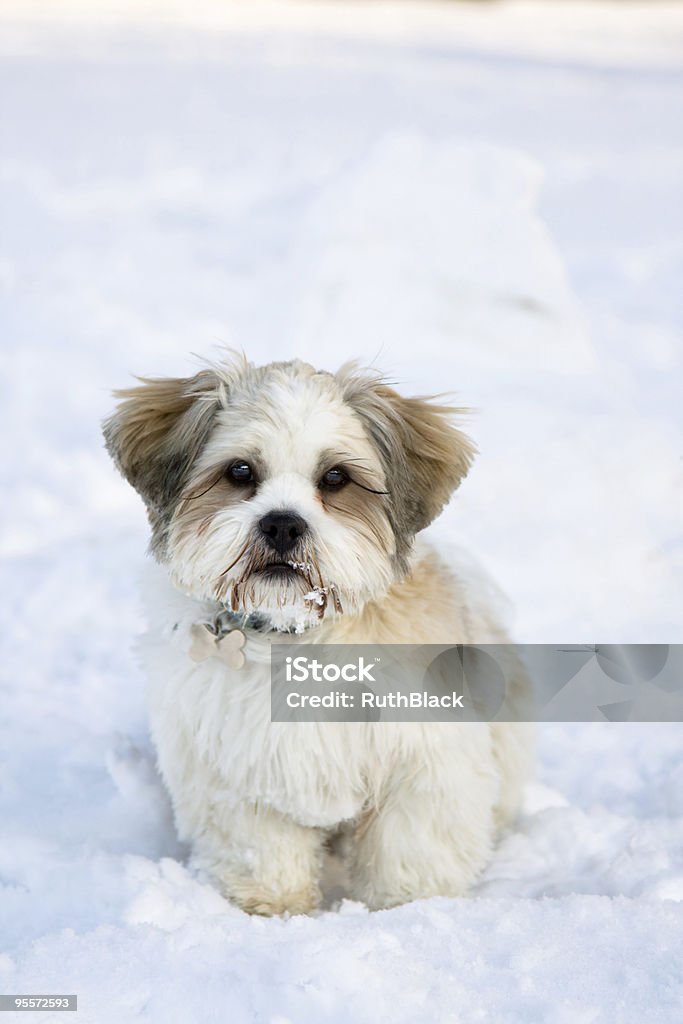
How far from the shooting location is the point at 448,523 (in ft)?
13.9

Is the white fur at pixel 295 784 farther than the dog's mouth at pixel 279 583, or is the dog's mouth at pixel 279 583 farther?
the white fur at pixel 295 784

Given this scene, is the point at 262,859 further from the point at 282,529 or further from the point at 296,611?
the point at 282,529

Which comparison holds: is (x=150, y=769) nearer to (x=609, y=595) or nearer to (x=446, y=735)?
(x=446, y=735)

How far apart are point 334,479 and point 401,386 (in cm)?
242

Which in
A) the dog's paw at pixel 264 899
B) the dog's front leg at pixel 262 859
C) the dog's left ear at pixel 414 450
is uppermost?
the dog's left ear at pixel 414 450

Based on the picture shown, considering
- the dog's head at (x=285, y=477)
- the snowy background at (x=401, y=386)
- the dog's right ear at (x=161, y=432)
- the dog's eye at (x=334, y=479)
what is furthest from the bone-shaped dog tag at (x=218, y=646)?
the snowy background at (x=401, y=386)

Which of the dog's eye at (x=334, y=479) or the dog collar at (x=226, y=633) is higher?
the dog's eye at (x=334, y=479)

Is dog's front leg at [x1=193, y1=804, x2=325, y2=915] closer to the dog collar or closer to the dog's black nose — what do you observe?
the dog collar

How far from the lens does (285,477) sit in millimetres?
2396

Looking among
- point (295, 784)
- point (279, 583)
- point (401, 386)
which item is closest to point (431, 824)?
point (295, 784)

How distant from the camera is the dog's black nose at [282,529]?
231 centimetres

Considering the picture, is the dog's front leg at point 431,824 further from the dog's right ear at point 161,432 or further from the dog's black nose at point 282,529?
the dog's right ear at point 161,432

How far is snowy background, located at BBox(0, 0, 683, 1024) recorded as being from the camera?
2.23 metres

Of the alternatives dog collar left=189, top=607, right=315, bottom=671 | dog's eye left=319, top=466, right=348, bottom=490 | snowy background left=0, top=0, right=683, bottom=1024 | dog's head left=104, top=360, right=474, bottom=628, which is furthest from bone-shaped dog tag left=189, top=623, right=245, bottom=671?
snowy background left=0, top=0, right=683, bottom=1024
